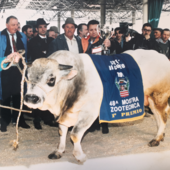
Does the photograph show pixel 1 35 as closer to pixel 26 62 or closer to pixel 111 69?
pixel 26 62

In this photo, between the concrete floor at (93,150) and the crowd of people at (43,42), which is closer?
the concrete floor at (93,150)

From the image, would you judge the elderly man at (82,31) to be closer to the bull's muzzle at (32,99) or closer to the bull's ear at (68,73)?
the bull's ear at (68,73)

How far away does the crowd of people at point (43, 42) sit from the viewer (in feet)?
9.10

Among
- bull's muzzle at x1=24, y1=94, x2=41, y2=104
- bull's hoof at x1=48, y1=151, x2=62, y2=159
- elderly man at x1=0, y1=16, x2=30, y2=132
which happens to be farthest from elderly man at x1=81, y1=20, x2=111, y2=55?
bull's hoof at x1=48, y1=151, x2=62, y2=159

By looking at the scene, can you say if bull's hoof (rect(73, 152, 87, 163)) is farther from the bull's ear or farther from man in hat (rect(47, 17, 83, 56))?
man in hat (rect(47, 17, 83, 56))

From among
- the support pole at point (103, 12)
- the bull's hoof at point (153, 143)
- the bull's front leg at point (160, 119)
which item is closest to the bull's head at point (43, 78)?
the support pole at point (103, 12)

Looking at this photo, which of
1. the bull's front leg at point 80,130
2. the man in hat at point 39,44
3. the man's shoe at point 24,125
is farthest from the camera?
the man's shoe at point 24,125

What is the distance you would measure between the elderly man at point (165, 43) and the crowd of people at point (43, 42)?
110 millimetres

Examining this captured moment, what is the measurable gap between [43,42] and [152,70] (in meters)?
1.49

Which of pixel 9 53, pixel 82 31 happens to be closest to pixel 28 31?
pixel 9 53

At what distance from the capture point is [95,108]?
8.77ft

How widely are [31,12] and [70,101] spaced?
1.18 meters

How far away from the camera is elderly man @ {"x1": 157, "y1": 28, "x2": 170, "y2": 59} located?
128 inches

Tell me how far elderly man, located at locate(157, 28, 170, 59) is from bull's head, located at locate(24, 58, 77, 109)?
150 cm
